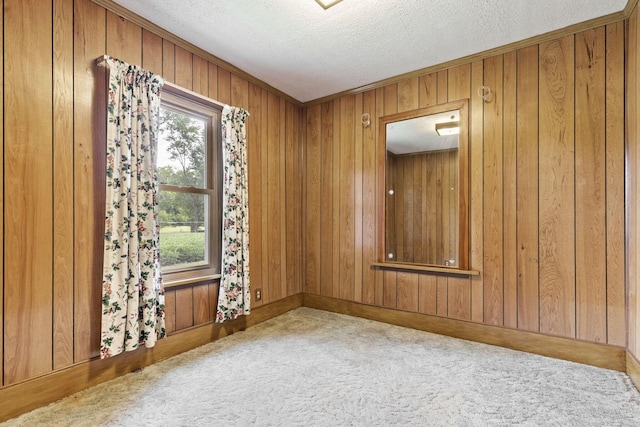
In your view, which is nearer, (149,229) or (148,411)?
(148,411)

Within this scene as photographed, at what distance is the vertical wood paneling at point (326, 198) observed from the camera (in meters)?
3.61

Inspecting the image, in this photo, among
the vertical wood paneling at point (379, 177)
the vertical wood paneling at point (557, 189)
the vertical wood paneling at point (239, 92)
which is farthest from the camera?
the vertical wood paneling at point (379, 177)

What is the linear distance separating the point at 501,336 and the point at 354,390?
1446 millimetres

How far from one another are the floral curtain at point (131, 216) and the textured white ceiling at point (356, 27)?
0.57m

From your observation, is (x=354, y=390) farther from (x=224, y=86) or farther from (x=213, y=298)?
(x=224, y=86)

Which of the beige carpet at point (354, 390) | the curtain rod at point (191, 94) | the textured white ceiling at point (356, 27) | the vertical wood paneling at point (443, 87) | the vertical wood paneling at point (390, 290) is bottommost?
the beige carpet at point (354, 390)

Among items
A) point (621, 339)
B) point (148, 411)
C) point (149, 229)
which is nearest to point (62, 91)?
point (149, 229)

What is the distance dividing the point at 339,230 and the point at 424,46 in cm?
195

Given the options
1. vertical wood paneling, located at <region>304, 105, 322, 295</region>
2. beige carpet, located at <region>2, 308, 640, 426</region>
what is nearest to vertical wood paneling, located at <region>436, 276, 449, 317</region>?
beige carpet, located at <region>2, 308, 640, 426</region>

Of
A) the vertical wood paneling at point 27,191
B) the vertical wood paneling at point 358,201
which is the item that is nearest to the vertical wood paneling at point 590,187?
the vertical wood paneling at point 358,201

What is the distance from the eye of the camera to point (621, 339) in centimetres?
217

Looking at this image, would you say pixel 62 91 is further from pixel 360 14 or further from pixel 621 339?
pixel 621 339

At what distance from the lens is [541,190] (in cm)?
244

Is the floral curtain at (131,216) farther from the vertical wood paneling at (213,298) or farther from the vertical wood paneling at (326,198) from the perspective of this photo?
the vertical wood paneling at (326,198)
